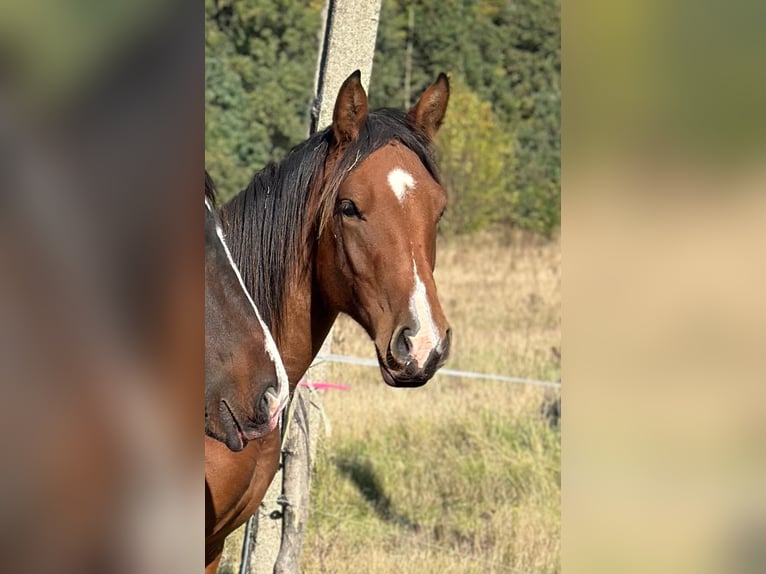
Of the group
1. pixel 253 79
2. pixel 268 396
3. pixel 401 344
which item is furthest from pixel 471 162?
pixel 268 396

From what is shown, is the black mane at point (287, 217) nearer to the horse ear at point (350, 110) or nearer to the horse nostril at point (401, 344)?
the horse ear at point (350, 110)

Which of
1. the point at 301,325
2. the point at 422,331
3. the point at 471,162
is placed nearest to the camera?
the point at 422,331

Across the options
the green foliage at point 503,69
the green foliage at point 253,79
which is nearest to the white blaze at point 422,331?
the green foliage at point 253,79

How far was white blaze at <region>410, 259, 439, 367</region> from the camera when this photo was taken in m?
2.39

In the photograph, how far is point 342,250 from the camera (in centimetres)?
250

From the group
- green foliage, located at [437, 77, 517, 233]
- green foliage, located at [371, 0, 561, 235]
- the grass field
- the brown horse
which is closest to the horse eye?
the brown horse

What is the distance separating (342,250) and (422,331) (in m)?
0.29

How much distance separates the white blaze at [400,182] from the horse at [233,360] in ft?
1.85

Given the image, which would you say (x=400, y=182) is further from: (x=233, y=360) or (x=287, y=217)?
(x=233, y=360)

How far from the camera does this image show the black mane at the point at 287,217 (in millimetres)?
2531
